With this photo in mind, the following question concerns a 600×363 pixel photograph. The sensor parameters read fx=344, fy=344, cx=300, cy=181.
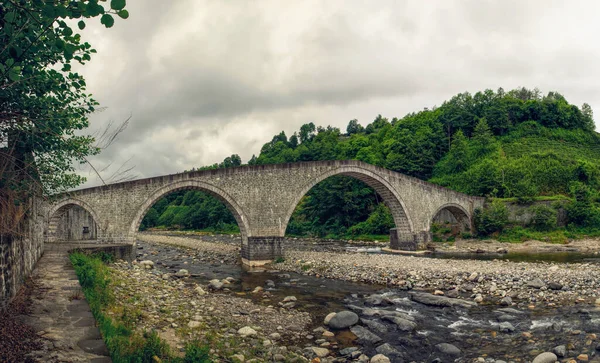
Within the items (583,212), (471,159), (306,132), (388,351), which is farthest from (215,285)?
(306,132)

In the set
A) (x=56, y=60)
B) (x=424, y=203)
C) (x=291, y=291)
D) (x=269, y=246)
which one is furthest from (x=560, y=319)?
(x=424, y=203)

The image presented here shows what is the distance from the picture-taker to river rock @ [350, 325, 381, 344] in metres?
7.49

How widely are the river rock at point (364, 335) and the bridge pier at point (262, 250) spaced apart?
10.6m

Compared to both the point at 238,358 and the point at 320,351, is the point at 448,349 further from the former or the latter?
the point at 238,358

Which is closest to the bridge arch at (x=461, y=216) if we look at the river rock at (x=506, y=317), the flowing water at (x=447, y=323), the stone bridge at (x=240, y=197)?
the stone bridge at (x=240, y=197)

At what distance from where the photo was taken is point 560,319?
8.69 metres

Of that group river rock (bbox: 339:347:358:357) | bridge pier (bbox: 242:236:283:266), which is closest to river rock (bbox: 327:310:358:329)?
river rock (bbox: 339:347:358:357)

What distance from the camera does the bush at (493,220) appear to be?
29.2 metres

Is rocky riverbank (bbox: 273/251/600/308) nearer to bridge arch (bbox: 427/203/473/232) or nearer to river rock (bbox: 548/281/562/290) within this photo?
river rock (bbox: 548/281/562/290)

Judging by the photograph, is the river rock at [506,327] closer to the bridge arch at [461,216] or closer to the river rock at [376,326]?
the river rock at [376,326]

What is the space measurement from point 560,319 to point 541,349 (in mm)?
2449

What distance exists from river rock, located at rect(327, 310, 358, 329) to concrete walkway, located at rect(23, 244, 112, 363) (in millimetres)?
5294

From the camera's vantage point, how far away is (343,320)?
8.45 m

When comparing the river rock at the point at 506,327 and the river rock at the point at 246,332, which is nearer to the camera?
the river rock at the point at 246,332
